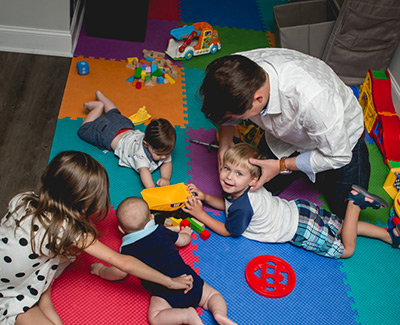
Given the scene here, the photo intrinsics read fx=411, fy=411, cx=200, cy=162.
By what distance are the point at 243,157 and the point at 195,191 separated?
1.06ft

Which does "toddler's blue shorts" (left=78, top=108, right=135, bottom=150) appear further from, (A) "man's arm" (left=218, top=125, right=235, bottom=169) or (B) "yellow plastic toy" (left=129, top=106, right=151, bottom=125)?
(A) "man's arm" (left=218, top=125, right=235, bottom=169)

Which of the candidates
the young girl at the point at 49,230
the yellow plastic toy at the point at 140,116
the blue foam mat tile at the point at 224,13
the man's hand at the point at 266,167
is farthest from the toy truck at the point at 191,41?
the young girl at the point at 49,230

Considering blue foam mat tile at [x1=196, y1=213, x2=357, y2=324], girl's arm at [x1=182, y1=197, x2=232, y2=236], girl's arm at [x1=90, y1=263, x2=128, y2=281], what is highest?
girl's arm at [x1=182, y1=197, x2=232, y2=236]

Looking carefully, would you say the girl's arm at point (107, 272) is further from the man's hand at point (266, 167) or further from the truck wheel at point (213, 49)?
the truck wheel at point (213, 49)

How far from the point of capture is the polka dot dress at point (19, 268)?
4.68 feet

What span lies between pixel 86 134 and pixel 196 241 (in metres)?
0.89

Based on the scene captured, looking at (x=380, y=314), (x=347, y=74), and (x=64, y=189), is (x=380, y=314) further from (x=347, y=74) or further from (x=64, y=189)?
(x=347, y=74)

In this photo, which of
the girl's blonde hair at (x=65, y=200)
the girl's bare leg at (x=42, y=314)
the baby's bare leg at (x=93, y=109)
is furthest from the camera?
the baby's bare leg at (x=93, y=109)

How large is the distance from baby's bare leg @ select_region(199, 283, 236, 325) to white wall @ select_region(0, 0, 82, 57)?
2002 millimetres

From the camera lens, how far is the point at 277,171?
1.96 metres

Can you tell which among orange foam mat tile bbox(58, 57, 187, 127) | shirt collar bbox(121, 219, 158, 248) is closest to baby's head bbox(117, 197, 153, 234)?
shirt collar bbox(121, 219, 158, 248)

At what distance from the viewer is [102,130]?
7.64 ft

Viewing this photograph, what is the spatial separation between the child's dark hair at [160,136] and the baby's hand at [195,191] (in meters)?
0.25

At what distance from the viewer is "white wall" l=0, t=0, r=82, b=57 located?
8.85 ft
